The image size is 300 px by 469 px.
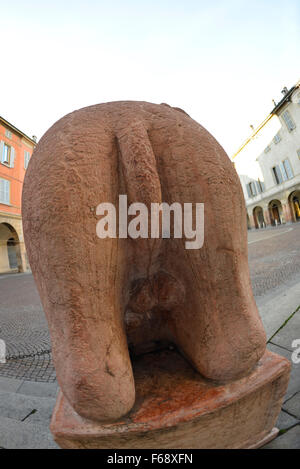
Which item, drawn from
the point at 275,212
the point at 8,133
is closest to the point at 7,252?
the point at 8,133

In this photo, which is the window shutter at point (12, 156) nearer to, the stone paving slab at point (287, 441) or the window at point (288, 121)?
the stone paving slab at point (287, 441)

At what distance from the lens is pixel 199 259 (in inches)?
30.0

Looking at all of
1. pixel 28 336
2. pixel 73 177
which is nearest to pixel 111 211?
pixel 73 177

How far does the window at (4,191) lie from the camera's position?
14853 millimetres

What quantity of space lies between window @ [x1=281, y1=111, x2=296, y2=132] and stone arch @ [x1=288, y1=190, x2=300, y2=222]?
5305 mm

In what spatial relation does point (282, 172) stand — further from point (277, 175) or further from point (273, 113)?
point (273, 113)

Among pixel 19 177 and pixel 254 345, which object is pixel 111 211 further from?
pixel 19 177

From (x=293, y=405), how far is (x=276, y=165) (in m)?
24.4

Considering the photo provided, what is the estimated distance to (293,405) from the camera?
1.02 metres

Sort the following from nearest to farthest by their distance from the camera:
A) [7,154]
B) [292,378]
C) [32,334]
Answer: [292,378], [32,334], [7,154]

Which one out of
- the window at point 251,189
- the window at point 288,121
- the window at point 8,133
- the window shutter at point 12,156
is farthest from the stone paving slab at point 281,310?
the window at point 251,189

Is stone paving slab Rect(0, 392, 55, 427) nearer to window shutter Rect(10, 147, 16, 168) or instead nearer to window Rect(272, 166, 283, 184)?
window shutter Rect(10, 147, 16, 168)

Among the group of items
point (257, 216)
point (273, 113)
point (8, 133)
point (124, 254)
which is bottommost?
point (124, 254)

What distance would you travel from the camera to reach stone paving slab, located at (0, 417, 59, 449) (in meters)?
0.94
